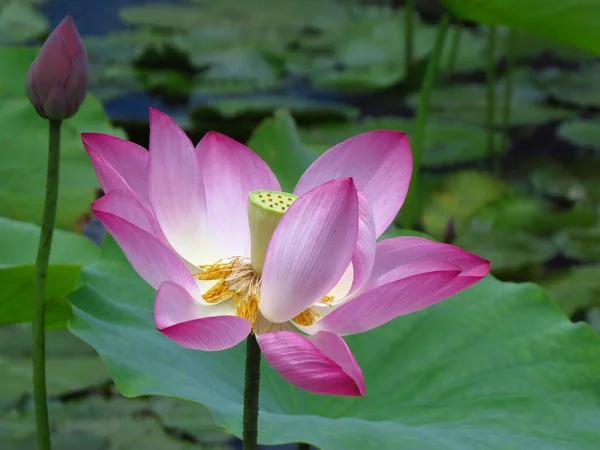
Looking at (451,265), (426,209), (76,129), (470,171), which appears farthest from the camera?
(470,171)

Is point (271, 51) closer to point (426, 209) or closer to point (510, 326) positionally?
point (426, 209)

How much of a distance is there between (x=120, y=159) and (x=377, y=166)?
0.74 ft

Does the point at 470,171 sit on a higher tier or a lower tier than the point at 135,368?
lower

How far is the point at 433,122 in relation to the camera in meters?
2.80

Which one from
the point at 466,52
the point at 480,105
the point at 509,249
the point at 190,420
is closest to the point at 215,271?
the point at 190,420

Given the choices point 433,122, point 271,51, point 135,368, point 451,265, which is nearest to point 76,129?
point 135,368

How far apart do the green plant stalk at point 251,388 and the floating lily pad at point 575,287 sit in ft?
3.84

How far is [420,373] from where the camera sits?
1.01 m

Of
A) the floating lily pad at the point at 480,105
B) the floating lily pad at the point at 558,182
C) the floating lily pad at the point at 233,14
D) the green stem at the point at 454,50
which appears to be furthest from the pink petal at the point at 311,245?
the floating lily pad at the point at 233,14

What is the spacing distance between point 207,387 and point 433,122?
204cm

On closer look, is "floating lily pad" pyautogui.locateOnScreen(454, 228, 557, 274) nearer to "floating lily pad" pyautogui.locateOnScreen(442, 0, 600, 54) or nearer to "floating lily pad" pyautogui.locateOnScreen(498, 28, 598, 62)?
"floating lily pad" pyautogui.locateOnScreen(442, 0, 600, 54)

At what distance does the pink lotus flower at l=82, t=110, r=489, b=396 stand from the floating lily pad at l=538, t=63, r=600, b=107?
2.37 m

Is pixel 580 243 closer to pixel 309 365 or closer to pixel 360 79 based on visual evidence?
pixel 360 79

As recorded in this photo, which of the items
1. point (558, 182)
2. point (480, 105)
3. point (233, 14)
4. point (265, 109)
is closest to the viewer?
point (558, 182)
